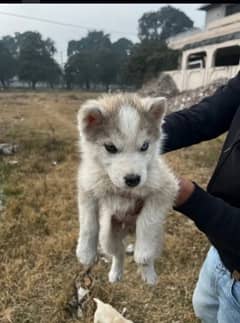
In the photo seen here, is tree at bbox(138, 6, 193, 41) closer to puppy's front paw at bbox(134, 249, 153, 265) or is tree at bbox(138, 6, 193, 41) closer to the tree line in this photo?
the tree line

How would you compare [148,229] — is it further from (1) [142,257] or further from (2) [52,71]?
(2) [52,71]

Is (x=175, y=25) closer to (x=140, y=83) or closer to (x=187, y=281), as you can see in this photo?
(x=140, y=83)

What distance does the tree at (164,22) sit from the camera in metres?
58.7

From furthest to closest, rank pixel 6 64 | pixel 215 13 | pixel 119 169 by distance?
1. pixel 215 13
2. pixel 6 64
3. pixel 119 169

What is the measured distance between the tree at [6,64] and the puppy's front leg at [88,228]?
29042 mm

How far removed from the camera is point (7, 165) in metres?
6.52

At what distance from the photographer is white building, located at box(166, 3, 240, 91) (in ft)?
71.5

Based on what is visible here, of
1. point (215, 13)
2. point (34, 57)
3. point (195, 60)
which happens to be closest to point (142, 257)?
point (195, 60)

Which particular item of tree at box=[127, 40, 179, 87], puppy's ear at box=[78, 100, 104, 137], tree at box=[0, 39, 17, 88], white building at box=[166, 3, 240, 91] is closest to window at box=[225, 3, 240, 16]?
white building at box=[166, 3, 240, 91]

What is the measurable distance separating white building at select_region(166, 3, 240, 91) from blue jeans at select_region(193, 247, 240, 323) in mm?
17004

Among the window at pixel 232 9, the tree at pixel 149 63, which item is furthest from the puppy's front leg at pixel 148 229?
the window at pixel 232 9

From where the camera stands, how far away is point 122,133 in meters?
1.70

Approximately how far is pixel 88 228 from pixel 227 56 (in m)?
27.4

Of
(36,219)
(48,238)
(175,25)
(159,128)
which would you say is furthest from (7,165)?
(175,25)
